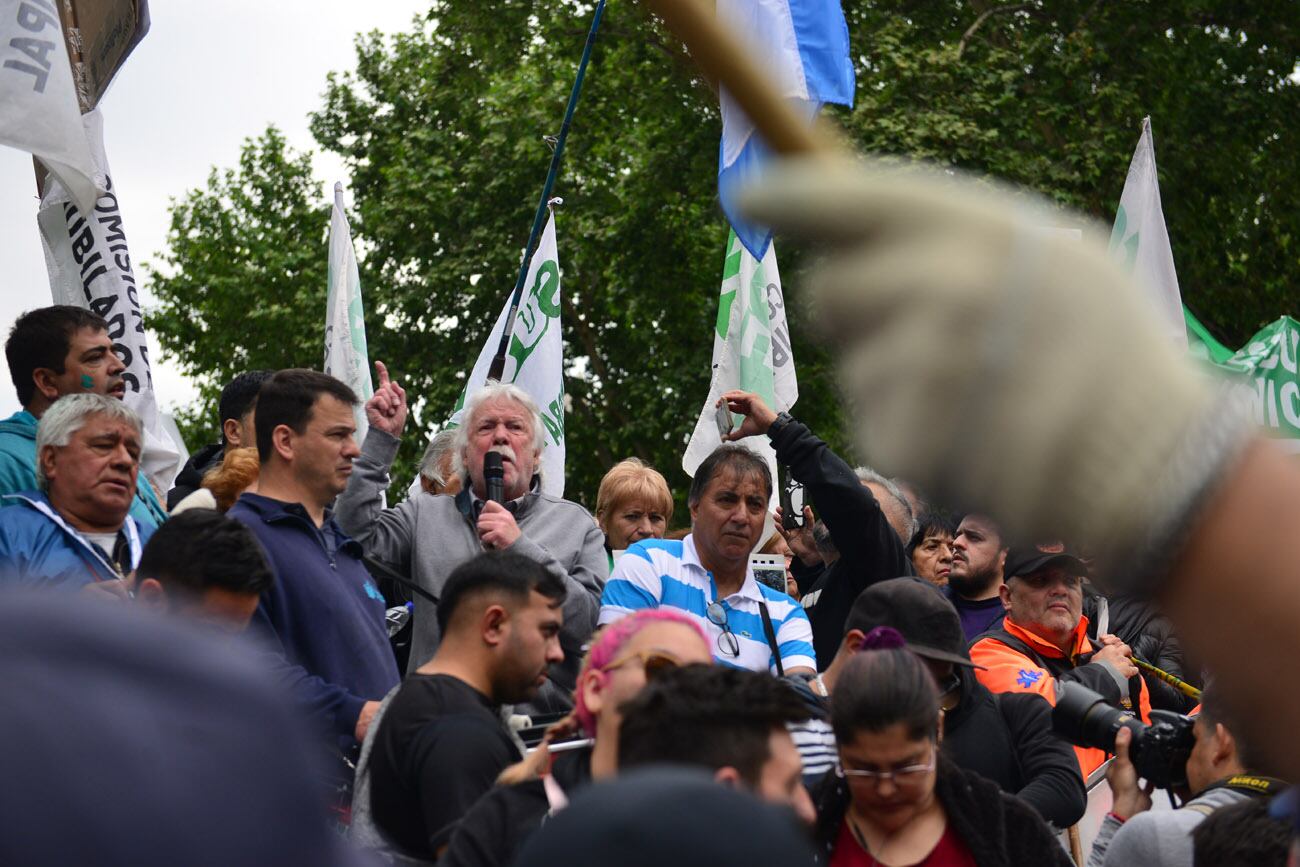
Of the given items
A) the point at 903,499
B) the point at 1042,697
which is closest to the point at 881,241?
the point at 1042,697

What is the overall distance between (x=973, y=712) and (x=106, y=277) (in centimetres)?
410

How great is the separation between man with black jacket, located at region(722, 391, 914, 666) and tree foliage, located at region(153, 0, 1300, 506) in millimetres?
3244

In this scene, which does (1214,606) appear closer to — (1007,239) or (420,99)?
(1007,239)

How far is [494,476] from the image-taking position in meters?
5.80

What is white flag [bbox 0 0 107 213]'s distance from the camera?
230 inches

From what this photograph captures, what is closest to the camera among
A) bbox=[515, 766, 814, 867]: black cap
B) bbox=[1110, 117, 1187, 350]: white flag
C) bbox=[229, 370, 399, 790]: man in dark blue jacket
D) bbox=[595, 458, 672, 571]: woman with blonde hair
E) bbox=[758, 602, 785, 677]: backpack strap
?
bbox=[515, 766, 814, 867]: black cap

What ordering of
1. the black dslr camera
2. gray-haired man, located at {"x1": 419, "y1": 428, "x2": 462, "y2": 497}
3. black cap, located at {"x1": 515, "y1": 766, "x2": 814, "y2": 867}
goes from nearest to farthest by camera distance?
black cap, located at {"x1": 515, "y1": 766, "x2": 814, "y2": 867}
the black dslr camera
gray-haired man, located at {"x1": 419, "y1": 428, "x2": 462, "y2": 497}

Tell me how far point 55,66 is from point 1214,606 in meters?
5.56

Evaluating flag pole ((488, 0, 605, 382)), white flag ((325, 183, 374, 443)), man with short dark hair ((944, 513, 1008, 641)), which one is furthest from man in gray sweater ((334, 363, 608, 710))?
white flag ((325, 183, 374, 443))

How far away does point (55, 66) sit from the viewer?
594 cm

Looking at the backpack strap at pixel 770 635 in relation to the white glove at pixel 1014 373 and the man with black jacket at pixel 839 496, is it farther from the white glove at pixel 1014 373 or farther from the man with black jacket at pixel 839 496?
the white glove at pixel 1014 373

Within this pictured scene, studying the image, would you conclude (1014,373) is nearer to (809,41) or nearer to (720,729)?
(720,729)

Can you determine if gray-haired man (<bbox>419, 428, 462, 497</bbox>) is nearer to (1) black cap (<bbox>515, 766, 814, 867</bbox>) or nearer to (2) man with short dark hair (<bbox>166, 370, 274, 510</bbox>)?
(2) man with short dark hair (<bbox>166, 370, 274, 510</bbox>)

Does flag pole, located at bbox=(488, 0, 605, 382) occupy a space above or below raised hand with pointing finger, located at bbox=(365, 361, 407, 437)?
above
